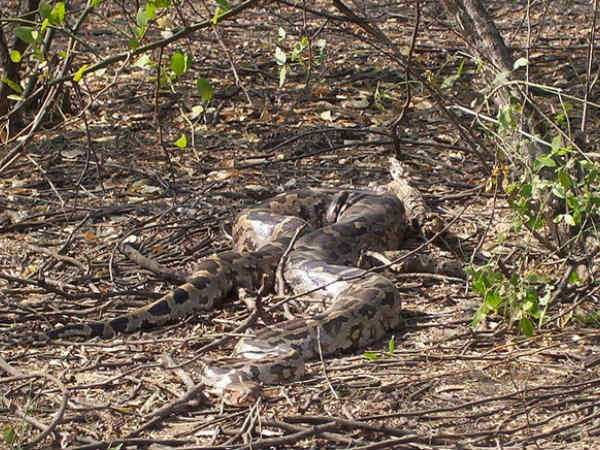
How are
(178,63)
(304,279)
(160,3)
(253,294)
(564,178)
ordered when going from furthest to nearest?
1. (304,279)
2. (253,294)
3. (564,178)
4. (160,3)
5. (178,63)

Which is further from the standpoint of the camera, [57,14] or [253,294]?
[253,294]

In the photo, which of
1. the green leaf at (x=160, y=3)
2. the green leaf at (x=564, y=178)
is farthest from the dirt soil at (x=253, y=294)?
the green leaf at (x=564, y=178)

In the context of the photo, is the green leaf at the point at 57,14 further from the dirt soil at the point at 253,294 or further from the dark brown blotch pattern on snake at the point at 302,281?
the dark brown blotch pattern on snake at the point at 302,281

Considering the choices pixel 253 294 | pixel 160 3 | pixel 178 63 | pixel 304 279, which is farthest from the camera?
pixel 304 279

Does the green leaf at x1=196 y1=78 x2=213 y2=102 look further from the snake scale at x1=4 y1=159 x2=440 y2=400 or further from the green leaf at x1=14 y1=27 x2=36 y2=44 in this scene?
the snake scale at x1=4 y1=159 x2=440 y2=400

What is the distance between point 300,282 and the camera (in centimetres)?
652

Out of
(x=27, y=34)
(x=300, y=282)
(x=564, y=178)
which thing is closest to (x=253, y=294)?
(x=300, y=282)

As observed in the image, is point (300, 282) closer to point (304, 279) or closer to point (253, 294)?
point (304, 279)

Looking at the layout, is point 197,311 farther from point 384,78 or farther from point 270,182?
point 384,78

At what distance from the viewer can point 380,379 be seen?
15.8 feet

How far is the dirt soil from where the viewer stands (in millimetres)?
4285

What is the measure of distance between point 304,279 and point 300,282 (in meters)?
0.04

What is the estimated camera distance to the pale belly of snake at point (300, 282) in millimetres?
5168

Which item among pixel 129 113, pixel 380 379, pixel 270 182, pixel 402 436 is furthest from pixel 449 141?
pixel 402 436
